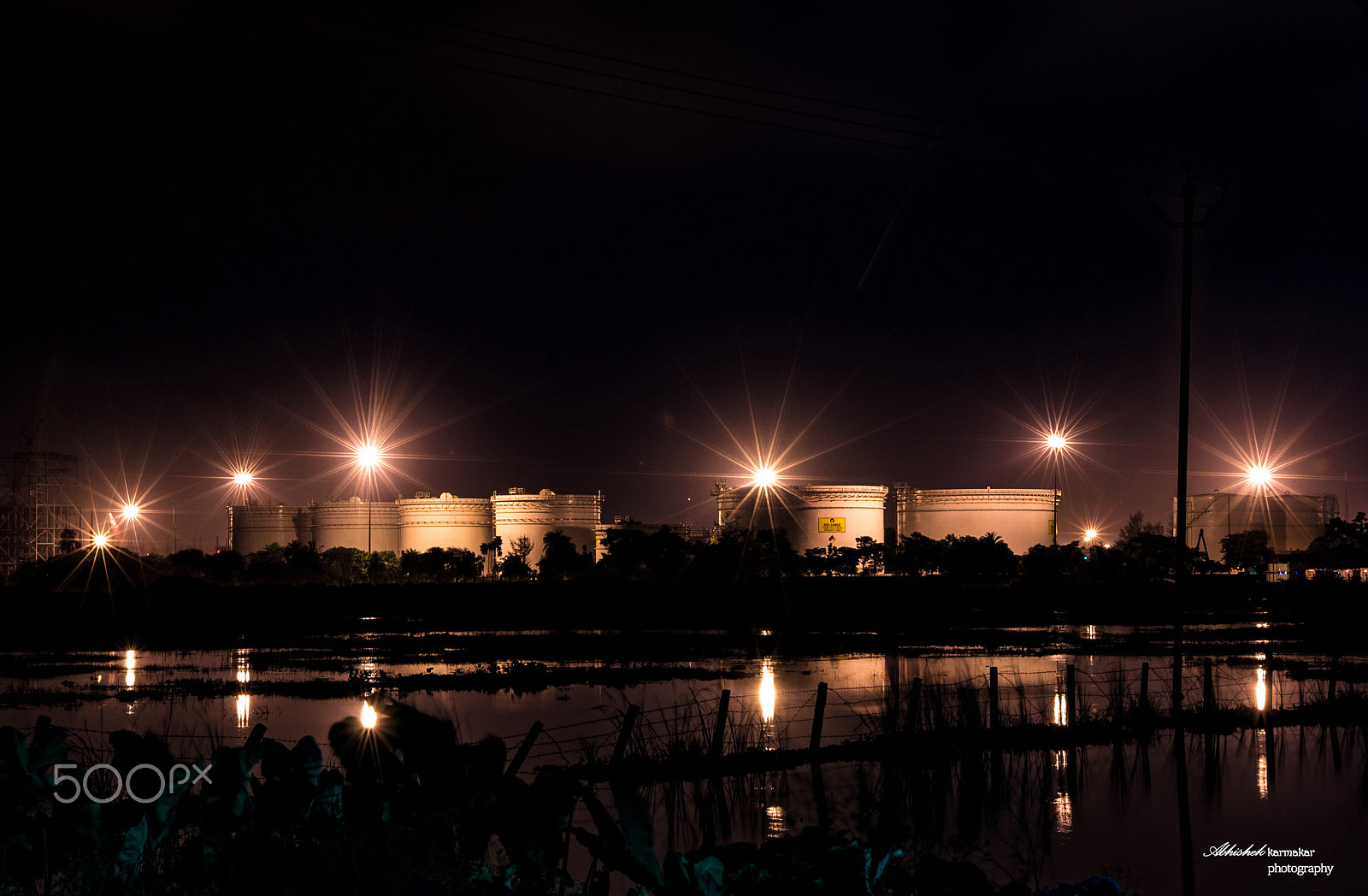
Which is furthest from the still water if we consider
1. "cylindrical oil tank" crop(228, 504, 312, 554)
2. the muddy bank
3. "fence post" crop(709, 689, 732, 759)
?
"cylindrical oil tank" crop(228, 504, 312, 554)

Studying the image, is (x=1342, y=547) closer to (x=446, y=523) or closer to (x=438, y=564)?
(x=438, y=564)

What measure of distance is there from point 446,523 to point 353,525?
39.1 feet

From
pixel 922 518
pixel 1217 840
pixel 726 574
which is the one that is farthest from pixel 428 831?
pixel 922 518

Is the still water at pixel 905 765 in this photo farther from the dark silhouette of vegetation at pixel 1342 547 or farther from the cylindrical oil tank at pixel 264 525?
the cylindrical oil tank at pixel 264 525

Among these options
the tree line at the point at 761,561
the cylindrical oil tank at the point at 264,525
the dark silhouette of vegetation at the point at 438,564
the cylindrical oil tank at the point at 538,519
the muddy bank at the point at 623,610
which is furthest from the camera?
the cylindrical oil tank at the point at 264,525

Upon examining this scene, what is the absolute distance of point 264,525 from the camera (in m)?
140

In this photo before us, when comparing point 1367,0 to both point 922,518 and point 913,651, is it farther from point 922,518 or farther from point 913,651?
point 922,518

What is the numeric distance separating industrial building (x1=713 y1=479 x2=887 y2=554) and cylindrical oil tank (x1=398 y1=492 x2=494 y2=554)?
30140 mm

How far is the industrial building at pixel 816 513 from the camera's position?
118m

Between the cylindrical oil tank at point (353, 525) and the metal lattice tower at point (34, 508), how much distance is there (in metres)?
32.1

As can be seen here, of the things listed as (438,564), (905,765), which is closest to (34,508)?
(438,564)

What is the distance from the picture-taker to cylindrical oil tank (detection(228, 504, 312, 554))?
5468 inches

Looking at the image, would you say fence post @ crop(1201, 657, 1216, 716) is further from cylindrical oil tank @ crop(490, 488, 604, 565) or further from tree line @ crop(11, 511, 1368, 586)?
cylindrical oil tank @ crop(490, 488, 604, 565)

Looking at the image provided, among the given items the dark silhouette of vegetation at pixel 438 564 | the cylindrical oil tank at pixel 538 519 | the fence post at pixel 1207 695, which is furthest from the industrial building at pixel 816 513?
the fence post at pixel 1207 695
